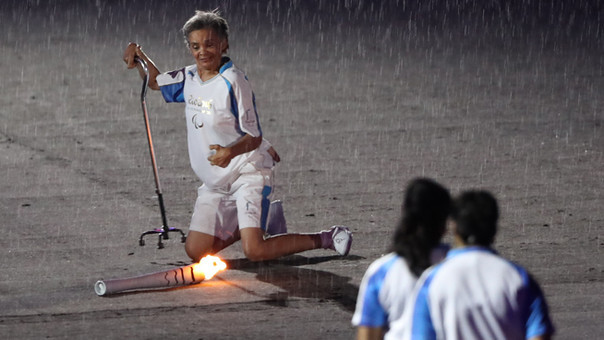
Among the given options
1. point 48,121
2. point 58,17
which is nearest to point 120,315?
point 48,121

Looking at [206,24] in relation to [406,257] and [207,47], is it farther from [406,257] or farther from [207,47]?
[406,257]

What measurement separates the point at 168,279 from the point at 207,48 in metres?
1.61

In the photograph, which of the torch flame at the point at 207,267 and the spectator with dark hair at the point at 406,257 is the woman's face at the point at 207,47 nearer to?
the torch flame at the point at 207,267

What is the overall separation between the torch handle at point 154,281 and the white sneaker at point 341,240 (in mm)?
Answer: 1001

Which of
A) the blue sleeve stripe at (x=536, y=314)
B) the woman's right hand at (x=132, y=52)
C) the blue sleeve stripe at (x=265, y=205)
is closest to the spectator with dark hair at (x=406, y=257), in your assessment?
the blue sleeve stripe at (x=536, y=314)

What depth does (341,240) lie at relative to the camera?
8.45 metres

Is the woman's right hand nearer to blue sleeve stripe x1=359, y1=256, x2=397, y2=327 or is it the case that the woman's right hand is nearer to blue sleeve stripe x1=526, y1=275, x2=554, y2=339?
blue sleeve stripe x1=359, y1=256, x2=397, y2=327

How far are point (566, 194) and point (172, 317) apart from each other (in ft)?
13.8

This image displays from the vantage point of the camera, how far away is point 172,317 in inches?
293

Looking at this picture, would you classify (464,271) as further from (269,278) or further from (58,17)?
(58,17)

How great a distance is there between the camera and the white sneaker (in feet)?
27.7

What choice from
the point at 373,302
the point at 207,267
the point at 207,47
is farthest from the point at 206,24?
the point at 373,302

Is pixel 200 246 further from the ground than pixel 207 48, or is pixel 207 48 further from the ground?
pixel 207 48

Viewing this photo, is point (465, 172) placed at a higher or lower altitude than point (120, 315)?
higher
